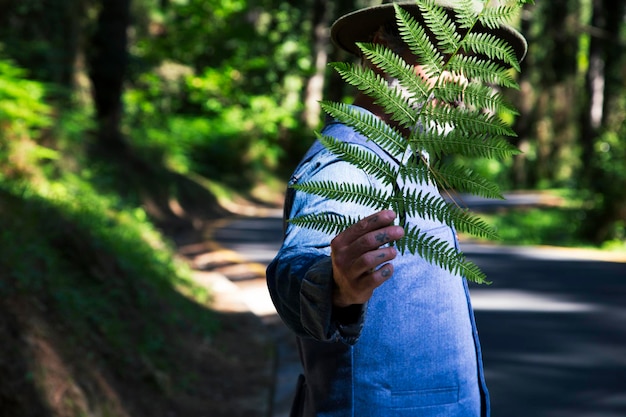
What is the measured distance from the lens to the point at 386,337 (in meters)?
2.39

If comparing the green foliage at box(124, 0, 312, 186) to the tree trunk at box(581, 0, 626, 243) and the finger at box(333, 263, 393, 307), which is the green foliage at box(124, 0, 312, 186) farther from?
the finger at box(333, 263, 393, 307)

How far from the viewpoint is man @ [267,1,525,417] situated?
6.83 ft

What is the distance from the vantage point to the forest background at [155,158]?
6.51m

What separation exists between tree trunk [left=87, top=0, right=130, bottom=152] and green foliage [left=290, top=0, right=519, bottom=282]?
58.3 feet

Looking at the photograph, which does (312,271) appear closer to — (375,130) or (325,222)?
(325,222)

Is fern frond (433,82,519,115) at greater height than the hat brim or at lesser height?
lesser

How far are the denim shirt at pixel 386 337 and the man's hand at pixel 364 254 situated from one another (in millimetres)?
235

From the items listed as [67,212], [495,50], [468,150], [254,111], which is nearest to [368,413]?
[468,150]

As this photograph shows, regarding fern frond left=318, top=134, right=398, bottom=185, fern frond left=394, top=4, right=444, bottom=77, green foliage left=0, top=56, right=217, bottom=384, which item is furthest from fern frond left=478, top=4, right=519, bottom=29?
green foliage left=0, top=56, right=217, bottom=384

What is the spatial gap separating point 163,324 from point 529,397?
9.86 ft

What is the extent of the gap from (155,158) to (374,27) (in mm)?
20285

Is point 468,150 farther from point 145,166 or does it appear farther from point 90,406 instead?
point 145,166

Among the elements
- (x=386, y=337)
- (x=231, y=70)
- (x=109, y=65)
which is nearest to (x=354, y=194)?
(x=386, y=337)

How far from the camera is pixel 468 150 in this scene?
1.90 m
